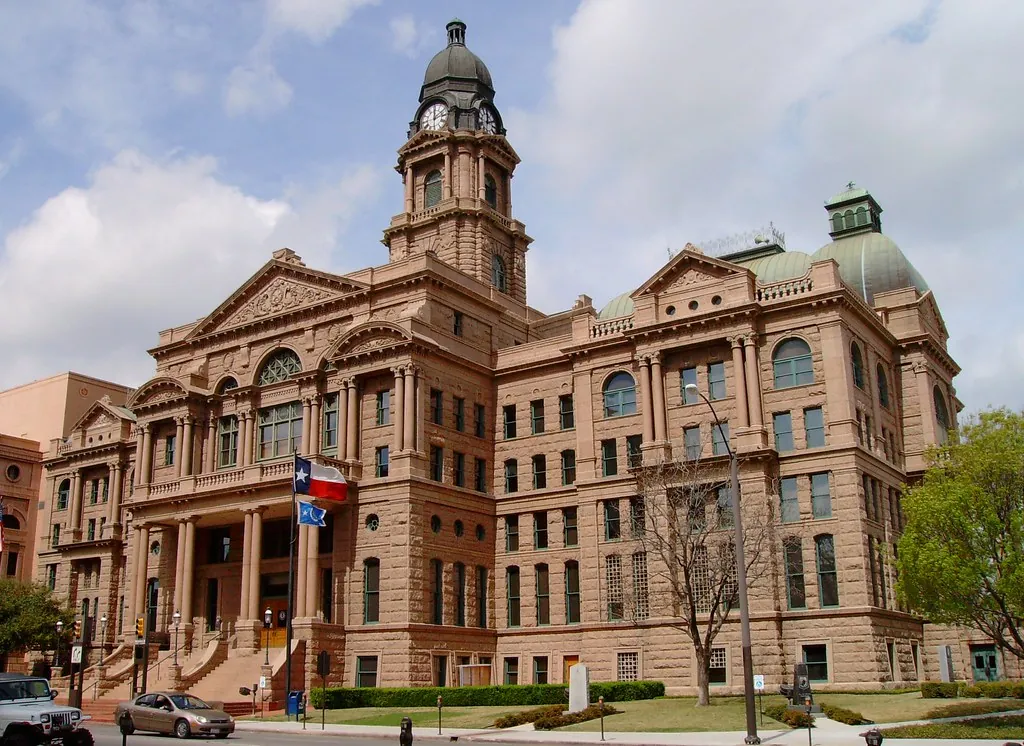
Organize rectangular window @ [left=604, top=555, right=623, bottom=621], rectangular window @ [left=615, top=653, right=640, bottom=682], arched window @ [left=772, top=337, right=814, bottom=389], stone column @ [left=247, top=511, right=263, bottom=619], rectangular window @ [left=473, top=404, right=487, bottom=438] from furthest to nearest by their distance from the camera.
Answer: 1. rectangular window @ [left=473, top=404, right=487, bottom=438]
2. stone column @ [left=247, top=511, right=263, bottom=619]
3. rectangular window @ [left=604, top=555, right=623, bottom=621]
4. rectangular window @ [left=615, top=653, right=640, bottom=682]
5. arched window @ [left=772, top=337, right=814, bottom=389]

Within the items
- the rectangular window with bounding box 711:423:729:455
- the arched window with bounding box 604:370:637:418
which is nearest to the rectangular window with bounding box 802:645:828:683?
the rectangular window with bounding box 711:423:729:455

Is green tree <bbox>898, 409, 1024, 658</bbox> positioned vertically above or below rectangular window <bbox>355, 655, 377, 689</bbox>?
above

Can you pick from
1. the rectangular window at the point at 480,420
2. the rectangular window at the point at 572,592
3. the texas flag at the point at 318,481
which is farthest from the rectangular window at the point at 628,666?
the texas flag at the point at 318,481

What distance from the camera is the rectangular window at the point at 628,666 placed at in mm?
52469

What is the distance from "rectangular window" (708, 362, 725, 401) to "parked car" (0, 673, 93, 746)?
3414 centimetres

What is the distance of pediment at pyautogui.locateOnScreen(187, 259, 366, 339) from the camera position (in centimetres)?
6284

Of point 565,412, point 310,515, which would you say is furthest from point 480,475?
point 310,515

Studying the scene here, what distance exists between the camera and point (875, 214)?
6794 centimetres

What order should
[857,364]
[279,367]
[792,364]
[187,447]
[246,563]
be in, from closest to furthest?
[792,364] < [857,364] < [246,563] < [279,367] < [187,447]

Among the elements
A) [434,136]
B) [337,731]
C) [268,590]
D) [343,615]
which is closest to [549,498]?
[343,615]

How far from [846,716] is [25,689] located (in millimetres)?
24915

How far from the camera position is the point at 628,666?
5288 cm

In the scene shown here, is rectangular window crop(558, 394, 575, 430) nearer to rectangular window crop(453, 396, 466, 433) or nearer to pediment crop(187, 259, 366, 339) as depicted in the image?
rectangular window crop(453, 396, 466, 433)

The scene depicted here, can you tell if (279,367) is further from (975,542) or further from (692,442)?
(975,542)
